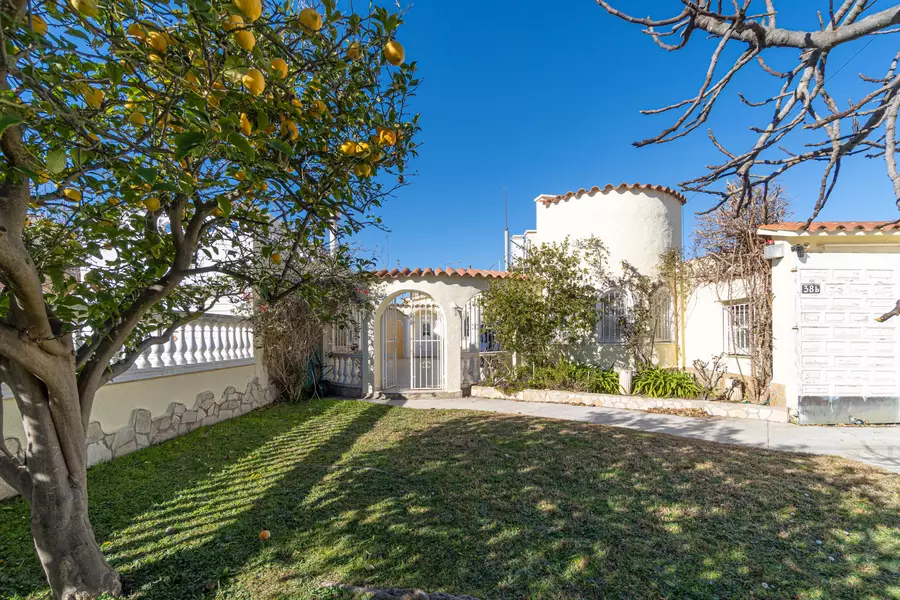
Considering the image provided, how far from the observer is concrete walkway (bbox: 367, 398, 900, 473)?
5887 millimetres

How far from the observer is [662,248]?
11.2 meters

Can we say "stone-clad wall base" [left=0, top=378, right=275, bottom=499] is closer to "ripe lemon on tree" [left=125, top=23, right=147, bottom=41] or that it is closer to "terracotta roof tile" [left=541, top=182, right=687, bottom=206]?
"ripe lemon on tree" [left=125, top=23, right=147, bottom=41]

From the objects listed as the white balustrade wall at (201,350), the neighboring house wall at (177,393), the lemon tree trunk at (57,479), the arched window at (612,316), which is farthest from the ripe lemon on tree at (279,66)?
the arched window at (612,316)

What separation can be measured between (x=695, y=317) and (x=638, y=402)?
320 cm

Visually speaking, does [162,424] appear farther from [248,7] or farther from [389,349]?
[248,7]

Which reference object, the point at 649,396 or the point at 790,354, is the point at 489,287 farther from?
the point at 790,354

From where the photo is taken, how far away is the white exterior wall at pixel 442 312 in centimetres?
1058

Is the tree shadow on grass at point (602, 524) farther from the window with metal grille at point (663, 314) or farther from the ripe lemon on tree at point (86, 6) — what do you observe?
the window with metal grille at point (663, 314)

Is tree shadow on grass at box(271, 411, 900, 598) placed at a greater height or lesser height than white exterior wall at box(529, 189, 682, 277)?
lesser

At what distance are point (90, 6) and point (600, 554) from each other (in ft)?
13.7

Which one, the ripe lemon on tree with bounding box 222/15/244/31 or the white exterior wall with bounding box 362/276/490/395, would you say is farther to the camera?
the white exterior wall with bounding box 362/276/490/395

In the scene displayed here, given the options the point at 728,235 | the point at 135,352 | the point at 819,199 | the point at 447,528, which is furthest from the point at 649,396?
the point at 135,352

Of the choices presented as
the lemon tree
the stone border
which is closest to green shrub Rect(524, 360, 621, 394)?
the stone border

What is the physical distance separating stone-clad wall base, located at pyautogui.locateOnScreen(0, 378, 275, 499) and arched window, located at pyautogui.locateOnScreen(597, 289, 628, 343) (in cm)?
861
